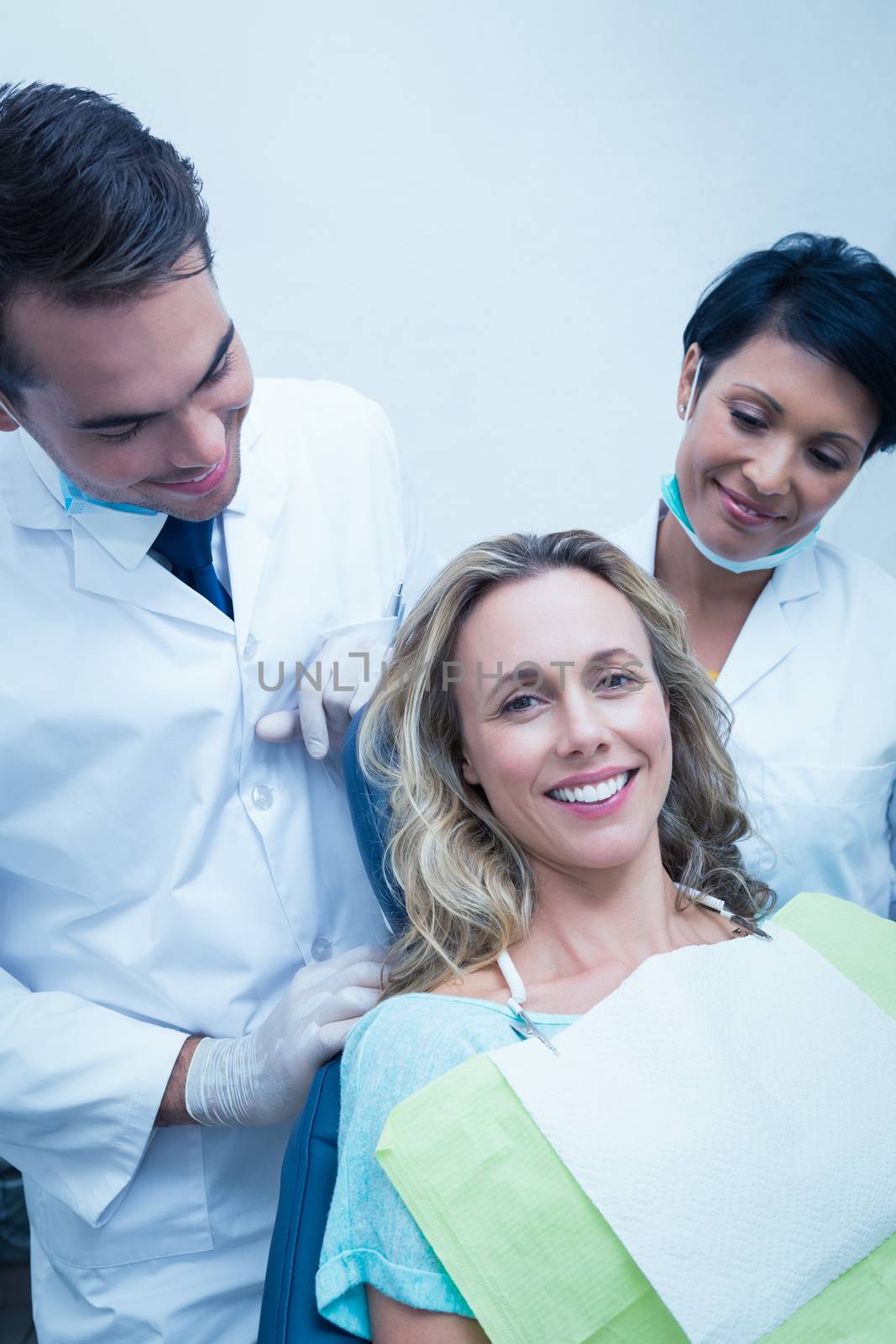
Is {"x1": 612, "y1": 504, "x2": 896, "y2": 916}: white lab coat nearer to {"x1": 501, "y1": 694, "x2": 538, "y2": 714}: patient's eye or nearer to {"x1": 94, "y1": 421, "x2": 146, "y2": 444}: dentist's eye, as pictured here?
{"x1": 501, "y1": 694, "x2": 538, "y2": 714}: patient's eye

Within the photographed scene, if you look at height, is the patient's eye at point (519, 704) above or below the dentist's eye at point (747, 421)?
below

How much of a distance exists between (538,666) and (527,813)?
0.60 ft

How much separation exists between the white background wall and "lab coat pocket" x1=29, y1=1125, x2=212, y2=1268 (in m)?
1.27

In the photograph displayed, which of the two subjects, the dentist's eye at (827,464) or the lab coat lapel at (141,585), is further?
the dentist's eye at (827,464)

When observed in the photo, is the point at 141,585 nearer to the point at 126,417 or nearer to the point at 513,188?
the point at 126,417

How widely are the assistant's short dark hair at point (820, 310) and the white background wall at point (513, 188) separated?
0.53 metres

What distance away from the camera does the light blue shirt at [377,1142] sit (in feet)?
3.32

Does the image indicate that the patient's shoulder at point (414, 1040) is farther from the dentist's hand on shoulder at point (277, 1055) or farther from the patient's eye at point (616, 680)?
the patient's eye at point (616, 680)

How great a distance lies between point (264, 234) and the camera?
1894 millimetres

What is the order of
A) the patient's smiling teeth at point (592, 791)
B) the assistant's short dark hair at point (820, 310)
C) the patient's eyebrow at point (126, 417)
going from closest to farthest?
the patient's eyebrow at point (126, 417), the patient's smiling teeth at point (592, 791), the assistant's short dark hair at point (820, 310)

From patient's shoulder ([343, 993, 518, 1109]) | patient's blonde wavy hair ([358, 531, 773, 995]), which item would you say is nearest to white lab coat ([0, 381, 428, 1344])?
patient's blonde wavy hair ([358, 531, 773, 995])

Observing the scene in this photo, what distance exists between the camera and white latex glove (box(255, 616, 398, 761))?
1.37 metres

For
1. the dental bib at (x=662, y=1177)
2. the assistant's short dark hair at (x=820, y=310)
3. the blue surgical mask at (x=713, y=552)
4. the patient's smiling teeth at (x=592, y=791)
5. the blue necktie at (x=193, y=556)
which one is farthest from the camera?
the blue surgical mask at (x=713, y=552)

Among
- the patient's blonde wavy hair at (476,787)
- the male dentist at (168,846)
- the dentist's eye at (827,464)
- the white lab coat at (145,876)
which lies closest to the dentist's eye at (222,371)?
the male dentist at (168,846)
